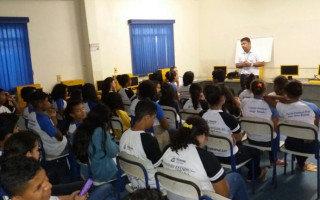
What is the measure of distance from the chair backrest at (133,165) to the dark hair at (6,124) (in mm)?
1010

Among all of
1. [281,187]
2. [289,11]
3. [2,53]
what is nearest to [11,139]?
[281,187]

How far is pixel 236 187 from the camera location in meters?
2.18

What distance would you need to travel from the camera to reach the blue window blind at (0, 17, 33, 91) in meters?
5.09

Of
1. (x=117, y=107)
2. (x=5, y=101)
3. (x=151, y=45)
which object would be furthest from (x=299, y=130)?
(x=151, y=45)

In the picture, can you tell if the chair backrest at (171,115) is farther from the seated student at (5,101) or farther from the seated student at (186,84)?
the seated student at (5,101)

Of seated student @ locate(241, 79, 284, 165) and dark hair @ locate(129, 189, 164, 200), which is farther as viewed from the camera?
seated student @ locate(241, 79, 284, 165)

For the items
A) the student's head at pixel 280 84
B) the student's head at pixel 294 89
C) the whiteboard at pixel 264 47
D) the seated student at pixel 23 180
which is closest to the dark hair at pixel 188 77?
the student's head at pixel 280 84

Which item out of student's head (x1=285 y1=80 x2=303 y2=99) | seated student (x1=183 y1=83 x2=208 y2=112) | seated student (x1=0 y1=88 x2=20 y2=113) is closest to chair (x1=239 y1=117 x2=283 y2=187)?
student's head (x1=285 y1=80 x2=303 y2=99)

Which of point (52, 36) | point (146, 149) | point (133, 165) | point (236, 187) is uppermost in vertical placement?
point (52, 36)

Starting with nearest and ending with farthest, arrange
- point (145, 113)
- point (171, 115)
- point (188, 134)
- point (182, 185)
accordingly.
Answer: point (182, 185), point (188, 134), point (145, 113), point (171, 115)

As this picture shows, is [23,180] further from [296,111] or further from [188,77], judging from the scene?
[188,77]

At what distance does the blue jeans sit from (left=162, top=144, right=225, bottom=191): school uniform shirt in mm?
330

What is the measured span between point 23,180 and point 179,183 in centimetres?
88

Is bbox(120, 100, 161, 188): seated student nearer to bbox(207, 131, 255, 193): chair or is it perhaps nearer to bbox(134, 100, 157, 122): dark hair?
bbox(134, 100, 157, 122): dark hair
